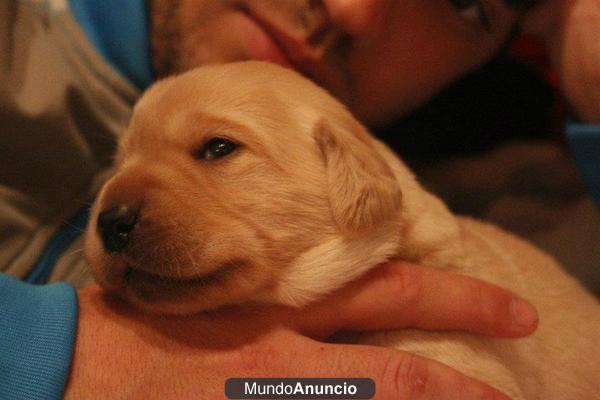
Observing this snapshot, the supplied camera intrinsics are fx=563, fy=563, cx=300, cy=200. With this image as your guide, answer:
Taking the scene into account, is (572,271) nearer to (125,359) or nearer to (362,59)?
(362,59)

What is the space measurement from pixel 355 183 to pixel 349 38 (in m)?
0.72

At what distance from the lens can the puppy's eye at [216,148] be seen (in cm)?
125

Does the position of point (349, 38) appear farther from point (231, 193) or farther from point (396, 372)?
point (396, 372)

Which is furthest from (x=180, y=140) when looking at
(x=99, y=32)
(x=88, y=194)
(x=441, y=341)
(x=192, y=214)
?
(x=99, y=32)

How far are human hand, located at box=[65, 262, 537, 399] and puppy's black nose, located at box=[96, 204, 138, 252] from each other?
0.22 m

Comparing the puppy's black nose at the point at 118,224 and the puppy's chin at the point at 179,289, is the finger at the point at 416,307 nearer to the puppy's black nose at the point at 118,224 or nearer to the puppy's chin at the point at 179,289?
the puppy's chin at the point at 179,289

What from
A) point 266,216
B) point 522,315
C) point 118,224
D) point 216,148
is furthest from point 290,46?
point 522,315

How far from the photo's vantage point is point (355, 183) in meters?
1.21

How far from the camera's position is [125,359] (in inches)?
45.7

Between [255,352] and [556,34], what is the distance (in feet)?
5.24

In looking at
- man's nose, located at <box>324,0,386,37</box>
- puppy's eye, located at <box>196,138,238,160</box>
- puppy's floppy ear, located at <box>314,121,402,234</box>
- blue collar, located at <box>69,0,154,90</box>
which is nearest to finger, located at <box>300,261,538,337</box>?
puppy's floppy ear, located at <box>314,121,402,234</box>

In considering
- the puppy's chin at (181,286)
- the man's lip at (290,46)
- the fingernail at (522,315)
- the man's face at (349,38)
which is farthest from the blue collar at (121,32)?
the fingernail at (522,315)

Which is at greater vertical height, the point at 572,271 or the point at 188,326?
the point at 188,326

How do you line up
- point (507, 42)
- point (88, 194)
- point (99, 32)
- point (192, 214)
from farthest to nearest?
point (507, 42)
point (99, 32)
point (88, 194)
point (192, 214)
